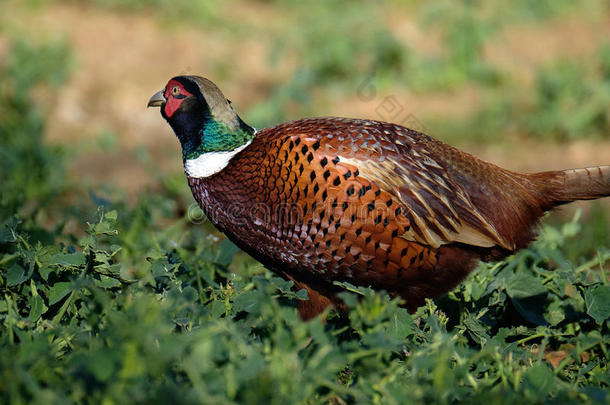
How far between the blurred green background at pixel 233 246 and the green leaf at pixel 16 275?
12 mm

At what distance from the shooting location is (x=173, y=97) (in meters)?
3.38

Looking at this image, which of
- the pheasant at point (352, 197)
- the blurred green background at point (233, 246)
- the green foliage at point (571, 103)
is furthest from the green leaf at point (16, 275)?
the green foliage at point (571, 103)

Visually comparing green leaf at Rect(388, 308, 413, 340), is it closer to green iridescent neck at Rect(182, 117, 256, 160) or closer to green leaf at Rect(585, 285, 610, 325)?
green leaf at Rect(585, 285, 610, 325)

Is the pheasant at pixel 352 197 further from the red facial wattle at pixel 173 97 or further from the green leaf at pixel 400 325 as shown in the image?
the green leaf at pixel 400 325

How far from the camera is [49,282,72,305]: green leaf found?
2.92 m

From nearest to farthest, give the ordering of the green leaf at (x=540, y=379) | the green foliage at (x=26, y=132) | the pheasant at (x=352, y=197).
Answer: the green leaf at (x=540, y=379)
the pheasant at (x=352, y=197)
the green foliage at (x=26, y=132)

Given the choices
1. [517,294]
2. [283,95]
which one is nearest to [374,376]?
[517,294]

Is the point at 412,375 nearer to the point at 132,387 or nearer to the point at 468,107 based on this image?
the point at 132,387

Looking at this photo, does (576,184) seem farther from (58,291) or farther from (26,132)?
(26,132)

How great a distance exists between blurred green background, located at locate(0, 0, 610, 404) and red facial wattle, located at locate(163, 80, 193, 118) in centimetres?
55

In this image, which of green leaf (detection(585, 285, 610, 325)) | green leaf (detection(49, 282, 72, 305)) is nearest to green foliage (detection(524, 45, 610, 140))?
green leaf (detection(585, 285, 610, 325))

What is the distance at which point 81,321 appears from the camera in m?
2.95

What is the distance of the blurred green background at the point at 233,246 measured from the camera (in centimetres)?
229

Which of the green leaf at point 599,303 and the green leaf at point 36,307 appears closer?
the green leaf at point 36,307
